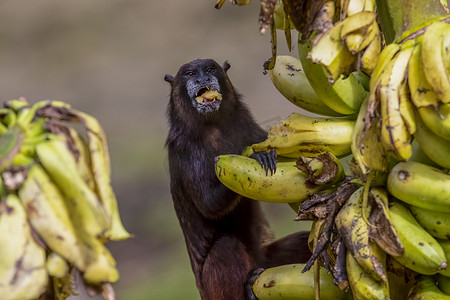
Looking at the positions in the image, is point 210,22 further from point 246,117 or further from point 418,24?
point 418,24

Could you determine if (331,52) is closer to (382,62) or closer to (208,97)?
(382,62)

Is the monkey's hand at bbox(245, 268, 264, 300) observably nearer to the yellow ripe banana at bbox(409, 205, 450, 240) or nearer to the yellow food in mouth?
the yellow food in mouth

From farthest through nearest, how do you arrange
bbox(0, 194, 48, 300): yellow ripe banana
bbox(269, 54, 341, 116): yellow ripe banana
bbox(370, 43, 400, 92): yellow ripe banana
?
bbox(269, 54, 341, 116): yellow ripe banana
bbox(370, 43, 400, 92): yellow ripe banana
bbox(0, 194, 48, 300): yellow ripe banana

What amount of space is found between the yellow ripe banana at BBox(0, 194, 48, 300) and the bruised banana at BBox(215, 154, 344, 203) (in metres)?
0.79

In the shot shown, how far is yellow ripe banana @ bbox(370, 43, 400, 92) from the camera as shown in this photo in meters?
1.72

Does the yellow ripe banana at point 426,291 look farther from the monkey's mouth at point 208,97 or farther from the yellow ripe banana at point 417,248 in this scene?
the monkey's mouth at point 208,97

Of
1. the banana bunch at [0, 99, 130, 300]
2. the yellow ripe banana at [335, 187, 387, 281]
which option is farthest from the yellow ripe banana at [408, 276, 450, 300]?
the banana bunch at [0, 99, 130, 300]

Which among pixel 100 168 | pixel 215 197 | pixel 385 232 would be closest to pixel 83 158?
pixel 100 168

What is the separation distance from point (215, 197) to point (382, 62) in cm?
159

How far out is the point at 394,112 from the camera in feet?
5.41

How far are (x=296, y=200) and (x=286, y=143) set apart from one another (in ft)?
0.51

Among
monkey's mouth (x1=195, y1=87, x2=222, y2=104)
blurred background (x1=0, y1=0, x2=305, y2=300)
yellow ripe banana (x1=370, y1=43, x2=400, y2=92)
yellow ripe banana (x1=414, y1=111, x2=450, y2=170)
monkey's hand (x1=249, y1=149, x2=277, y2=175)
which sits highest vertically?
yellow ripe banana (x1=370, y1=43, x2=400, y2=92)

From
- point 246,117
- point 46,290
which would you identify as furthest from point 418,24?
point 246,117

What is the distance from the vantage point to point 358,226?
1.75 metres
